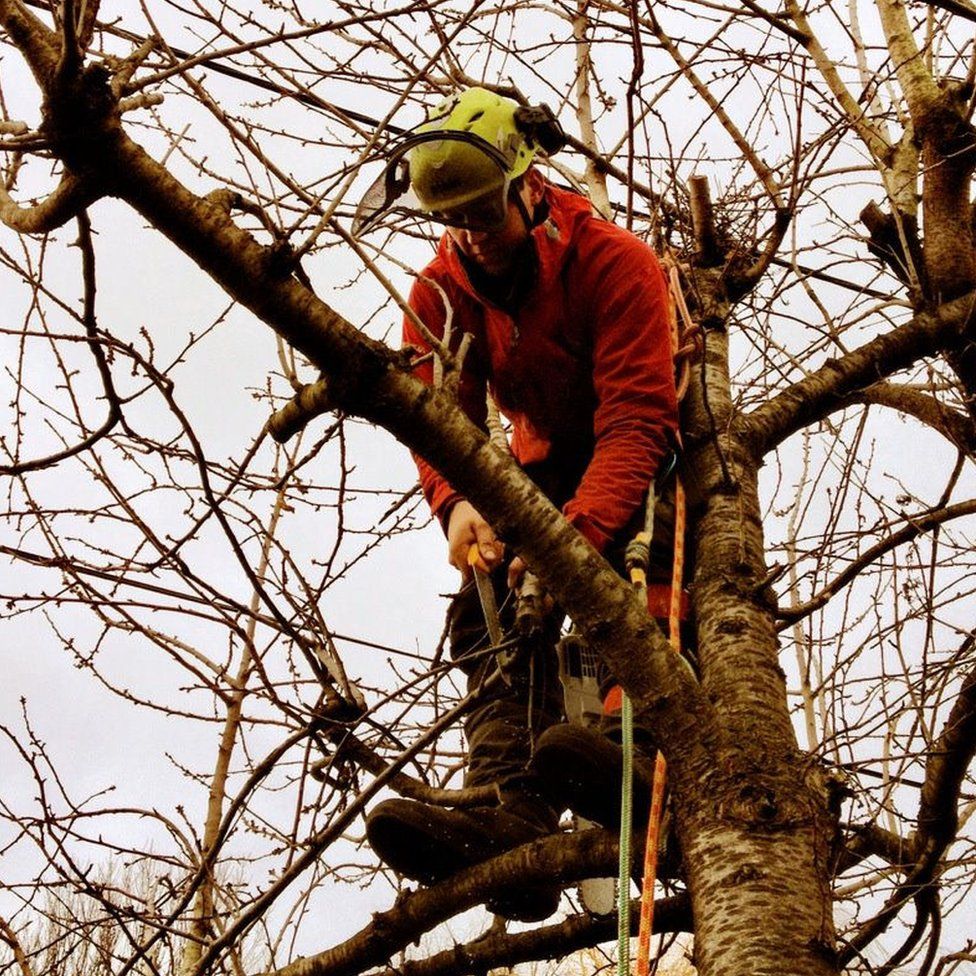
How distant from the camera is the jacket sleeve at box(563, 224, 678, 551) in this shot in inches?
97.7

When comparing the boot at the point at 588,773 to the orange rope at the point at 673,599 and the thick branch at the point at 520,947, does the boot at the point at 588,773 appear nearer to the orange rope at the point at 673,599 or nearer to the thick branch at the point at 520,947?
the orange rope at the point at 673,599

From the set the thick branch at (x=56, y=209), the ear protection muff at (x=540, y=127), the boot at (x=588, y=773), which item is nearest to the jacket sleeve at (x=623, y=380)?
the ear protection muff at (x=540, y=127)

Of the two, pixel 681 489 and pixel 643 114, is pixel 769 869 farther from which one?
pixel 643 114

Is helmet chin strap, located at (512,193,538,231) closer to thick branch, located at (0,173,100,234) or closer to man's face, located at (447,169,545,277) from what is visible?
man's face, located at (447,169,545,277)

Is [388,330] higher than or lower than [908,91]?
lower

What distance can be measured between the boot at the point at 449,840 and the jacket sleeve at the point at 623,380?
0.69 metres

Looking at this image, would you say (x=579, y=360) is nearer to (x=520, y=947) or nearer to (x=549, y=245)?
(x=549, y=245)

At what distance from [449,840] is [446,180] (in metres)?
1.58

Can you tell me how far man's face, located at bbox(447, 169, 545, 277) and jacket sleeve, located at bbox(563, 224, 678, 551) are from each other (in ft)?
0.62

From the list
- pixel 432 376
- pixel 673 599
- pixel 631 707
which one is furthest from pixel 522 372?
pixel 631 707

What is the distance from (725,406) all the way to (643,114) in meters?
0.91

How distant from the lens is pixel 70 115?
1.51m

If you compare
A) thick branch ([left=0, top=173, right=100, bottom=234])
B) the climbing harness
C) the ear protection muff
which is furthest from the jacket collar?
thick branch ([left=0, top=173, right=100, bottom=234])

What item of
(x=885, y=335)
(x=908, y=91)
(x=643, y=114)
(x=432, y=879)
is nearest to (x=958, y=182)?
(x=908, y=91)
